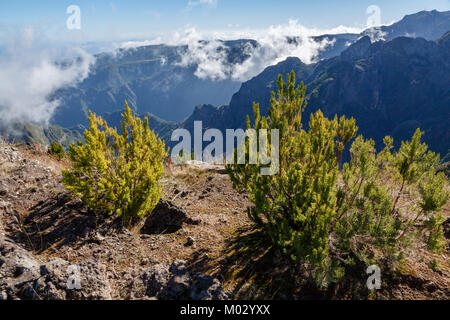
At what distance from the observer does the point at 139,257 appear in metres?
6.47

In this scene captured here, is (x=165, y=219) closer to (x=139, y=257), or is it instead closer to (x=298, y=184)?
(x=139, y=257)

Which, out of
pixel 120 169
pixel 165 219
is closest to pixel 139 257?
pixel 165 219

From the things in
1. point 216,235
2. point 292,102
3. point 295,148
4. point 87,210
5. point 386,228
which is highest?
point 292,102

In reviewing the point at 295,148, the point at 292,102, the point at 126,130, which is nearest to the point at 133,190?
the point at 126,130

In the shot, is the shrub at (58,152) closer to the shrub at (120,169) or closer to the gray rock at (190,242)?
the shrub at (120,169)

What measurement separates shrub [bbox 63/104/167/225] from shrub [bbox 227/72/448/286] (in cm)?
260

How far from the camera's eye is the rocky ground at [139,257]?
5008mm

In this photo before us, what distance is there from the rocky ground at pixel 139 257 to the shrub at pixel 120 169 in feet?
2.39

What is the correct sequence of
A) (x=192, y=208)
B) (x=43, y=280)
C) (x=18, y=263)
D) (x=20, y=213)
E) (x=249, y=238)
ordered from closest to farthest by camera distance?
(x=43, y=280) < (x=18, y=263) < (x=249, y=238) < (x=20, y=213) < (x=192, y=208)

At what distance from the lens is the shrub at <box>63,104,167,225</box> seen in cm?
701

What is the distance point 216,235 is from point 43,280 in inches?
175

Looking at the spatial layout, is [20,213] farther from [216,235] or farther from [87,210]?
[216,235]

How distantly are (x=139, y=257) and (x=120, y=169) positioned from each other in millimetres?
2566
